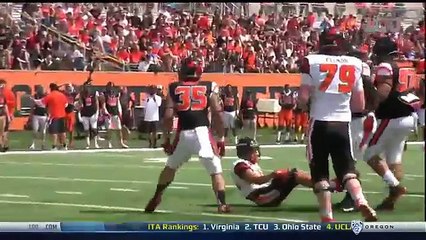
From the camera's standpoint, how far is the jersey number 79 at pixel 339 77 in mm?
5199

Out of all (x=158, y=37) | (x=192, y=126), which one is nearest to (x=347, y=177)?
(x=192, y=126)

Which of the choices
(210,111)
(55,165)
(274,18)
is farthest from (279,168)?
(55,165)

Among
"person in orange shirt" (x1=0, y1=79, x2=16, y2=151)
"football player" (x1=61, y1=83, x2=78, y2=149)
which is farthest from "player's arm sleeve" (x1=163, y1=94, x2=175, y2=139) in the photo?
"person in orange shirt" (x1=0, y1=79, x2=16, y2=151)

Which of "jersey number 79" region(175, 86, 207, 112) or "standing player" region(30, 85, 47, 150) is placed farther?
"jersey number 79" region(175, 86, 207, 112)

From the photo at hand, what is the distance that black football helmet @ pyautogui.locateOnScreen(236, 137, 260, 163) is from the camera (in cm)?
531

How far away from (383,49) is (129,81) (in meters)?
1.35

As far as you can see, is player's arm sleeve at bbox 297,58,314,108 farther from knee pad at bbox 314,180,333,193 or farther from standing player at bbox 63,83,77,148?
standing player at bbox 63,83,77,148

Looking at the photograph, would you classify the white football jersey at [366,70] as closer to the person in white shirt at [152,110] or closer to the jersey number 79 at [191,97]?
the jersey number 79 at [191,97]

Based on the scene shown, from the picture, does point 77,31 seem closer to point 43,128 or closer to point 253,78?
point 43,128

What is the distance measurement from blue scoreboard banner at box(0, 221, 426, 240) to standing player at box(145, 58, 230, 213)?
15 centimetres

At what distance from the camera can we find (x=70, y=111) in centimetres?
525

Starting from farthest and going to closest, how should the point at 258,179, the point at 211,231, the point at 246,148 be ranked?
1. the point at 258,179
2. the point at 246,148
3. the point at 211,231

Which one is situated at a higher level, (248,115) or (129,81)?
(129,81)

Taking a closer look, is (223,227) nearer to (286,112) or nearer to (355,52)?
(286,112)
